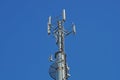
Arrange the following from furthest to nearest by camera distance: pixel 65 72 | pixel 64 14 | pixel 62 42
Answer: pixel 64 14 → pixel 62 42 → pixel 65 72

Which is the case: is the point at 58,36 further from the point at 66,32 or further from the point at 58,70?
the point at 58,70

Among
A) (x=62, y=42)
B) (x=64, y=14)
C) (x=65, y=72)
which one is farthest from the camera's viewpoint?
(x=64, y=14)

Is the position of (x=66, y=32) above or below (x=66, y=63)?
above

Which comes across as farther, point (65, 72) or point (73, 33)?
point (73, 33)

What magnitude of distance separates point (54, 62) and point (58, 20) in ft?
15.8

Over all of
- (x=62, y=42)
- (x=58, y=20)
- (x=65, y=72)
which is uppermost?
(x=58, y=20)

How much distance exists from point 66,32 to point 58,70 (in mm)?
4587

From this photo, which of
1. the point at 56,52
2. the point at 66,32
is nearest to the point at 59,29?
the point at 66,32

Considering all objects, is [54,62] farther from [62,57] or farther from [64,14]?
[64,14]

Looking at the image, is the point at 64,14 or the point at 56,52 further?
the point at 64,14

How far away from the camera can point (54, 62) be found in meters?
32.9

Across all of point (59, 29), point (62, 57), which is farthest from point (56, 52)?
point (59, 29)

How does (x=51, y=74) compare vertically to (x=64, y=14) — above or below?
below

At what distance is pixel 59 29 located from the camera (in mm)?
35375
